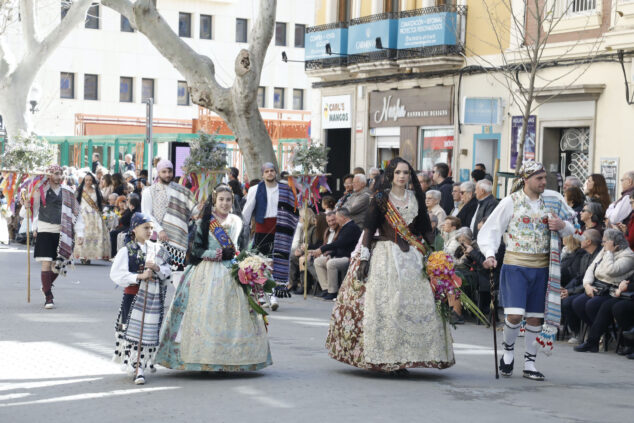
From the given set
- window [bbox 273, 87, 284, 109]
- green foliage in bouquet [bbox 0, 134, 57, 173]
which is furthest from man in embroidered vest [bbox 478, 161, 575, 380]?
window [bbox 273, 87, 284, 109]

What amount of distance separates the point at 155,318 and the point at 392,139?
19.9m

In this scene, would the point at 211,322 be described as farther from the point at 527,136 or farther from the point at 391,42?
the point at 391,42

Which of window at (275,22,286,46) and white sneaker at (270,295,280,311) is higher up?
window at (275,22,286,46)

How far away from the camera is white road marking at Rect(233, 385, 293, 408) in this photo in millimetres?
8938

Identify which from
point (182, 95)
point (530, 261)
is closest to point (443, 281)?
point (530, 261)

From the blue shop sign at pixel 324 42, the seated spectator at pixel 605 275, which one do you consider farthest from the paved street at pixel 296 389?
the blue shop sign at pixel 324 42

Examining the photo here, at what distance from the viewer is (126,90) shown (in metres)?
59.7

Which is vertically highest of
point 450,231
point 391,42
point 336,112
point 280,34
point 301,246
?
point 280,34

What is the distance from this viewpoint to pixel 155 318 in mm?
10055

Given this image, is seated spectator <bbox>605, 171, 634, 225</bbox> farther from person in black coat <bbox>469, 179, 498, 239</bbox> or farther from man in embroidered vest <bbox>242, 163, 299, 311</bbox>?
man in embroidered vest <bbox>242, 163, 299, 311</bbox>

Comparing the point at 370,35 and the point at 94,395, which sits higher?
the point at 370,35

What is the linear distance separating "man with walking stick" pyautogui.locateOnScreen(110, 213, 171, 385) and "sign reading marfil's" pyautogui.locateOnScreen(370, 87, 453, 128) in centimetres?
1730

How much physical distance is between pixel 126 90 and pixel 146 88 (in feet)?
3.45

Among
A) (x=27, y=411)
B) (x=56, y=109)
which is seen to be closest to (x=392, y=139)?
(x=27, y=411)
